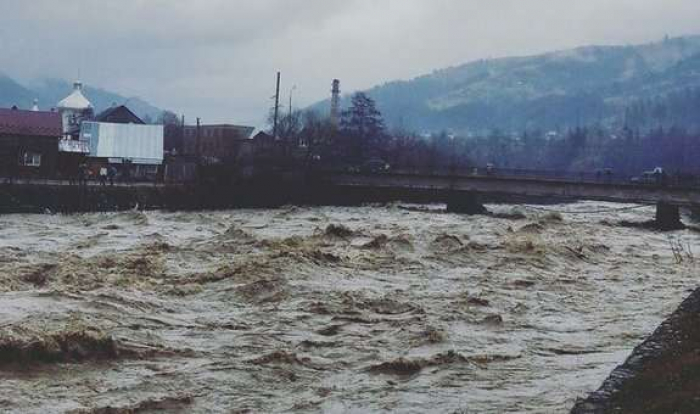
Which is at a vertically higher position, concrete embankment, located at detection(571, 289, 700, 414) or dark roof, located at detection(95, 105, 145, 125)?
dark roof, located at detection(95, 105, 145, 125)

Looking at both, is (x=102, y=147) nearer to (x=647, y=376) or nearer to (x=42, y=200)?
(x=42, y=200)

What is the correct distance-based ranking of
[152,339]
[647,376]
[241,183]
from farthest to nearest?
[241,183]
[152,339]
[647,376]

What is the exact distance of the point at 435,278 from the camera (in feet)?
106

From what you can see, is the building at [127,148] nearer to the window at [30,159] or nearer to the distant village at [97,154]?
the distant village at [97,154]

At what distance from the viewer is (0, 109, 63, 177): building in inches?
2672

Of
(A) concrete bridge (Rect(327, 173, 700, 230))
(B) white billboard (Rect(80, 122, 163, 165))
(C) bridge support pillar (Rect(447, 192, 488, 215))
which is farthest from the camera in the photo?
(B) white billboard (Rect(80, 122, 163, 165))

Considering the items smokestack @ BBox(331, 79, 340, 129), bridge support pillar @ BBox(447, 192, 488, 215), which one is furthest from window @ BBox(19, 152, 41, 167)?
smokestack @ BBox(331, 79, 340, 129)

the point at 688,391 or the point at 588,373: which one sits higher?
the point at 688,391

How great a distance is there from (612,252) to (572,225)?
57.3ft

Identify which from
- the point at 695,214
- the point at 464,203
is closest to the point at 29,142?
the point at 464,203

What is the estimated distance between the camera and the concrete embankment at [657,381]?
1130 centimetres

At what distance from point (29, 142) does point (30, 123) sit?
2.05 meters

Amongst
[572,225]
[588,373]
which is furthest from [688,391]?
[572,225]

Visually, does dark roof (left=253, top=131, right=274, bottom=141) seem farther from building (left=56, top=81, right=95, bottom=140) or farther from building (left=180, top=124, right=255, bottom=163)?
building (left=56, top=81, right=95, bottom=140)
